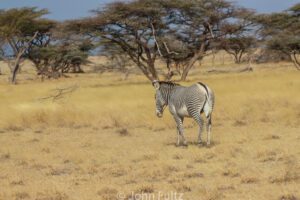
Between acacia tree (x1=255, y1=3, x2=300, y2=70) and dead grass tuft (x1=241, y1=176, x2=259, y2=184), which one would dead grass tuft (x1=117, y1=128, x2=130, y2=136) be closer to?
dead grass tuft (x1=241, y1=176, x2=259, y2=184)

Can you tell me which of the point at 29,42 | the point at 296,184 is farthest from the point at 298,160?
the point at 29,42

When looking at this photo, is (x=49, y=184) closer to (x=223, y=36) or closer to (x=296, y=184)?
(x=296, y=184)

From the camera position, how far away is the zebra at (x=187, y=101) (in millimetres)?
12414

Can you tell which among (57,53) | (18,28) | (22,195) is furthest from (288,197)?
(57,53)

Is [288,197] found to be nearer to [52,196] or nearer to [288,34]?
[52,196]

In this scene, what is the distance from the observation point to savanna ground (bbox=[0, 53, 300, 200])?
834 centimetres

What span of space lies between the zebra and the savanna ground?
22.7 inches

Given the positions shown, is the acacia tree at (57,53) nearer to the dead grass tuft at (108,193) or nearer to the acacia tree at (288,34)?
the acacia tree at (288,34)

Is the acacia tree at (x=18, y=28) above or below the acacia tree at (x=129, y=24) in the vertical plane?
below

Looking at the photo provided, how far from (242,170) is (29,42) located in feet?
143

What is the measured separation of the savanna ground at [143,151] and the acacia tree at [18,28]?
79.9ft

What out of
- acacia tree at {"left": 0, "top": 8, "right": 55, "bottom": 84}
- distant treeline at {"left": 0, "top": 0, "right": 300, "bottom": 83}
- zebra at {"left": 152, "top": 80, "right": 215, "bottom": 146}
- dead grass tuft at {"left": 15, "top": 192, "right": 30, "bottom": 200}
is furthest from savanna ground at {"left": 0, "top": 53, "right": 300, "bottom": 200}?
acacia tree at {"left": 0, "top": 8, "right": 55, "bottom": 84}

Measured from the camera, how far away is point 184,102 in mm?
12625

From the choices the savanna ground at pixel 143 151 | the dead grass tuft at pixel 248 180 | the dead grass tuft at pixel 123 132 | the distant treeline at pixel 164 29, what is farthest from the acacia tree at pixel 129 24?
the dead grass tuft at pixel 248 180
